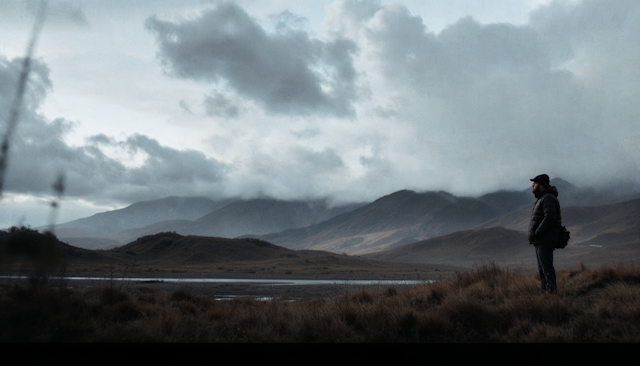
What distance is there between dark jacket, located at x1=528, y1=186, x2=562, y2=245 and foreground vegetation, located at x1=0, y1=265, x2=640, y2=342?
1110 millimetres

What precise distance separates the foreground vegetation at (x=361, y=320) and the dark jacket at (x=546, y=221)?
1110 mm

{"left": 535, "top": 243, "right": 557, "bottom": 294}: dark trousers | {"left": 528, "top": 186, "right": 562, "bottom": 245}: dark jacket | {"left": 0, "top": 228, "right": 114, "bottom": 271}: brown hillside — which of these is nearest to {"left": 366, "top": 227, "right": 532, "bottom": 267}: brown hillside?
{"left": 535, "top": 243, "right": 557, "bottom": 294}: dark trousers

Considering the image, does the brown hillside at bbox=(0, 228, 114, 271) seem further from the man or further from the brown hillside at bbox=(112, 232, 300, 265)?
the brown hillside at bbox=(112, 232, 300, 265)

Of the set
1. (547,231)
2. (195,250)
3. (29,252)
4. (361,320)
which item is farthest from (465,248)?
(29,252)

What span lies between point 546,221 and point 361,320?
416cm

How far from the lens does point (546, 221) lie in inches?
323

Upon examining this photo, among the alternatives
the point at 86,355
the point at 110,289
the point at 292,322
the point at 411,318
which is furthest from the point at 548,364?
the point at 110,289

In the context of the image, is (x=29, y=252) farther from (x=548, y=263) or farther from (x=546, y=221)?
(x=548, y=263)

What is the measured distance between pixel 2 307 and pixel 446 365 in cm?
667

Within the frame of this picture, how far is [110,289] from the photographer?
927 cm

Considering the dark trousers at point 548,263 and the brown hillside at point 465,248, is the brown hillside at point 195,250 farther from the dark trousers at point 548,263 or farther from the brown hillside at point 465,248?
the dark trousers at point 548,263

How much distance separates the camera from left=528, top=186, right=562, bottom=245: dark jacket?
8.20 m

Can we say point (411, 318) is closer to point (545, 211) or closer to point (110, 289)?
point (545, 211)

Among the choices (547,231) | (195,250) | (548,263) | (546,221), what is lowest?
(195,250)
